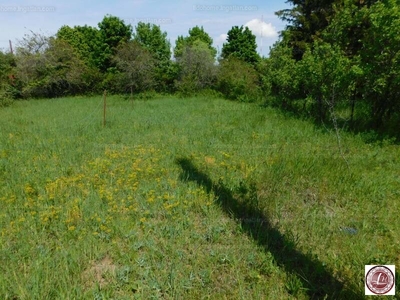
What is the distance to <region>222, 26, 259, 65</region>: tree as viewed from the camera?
2998cm

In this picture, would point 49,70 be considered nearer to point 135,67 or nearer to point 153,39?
point 135,67

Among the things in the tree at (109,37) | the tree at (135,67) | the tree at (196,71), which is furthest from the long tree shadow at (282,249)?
the tree at (109,37)

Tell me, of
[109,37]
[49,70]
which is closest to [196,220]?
[49,70]

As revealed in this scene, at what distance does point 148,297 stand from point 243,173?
2.69 meters

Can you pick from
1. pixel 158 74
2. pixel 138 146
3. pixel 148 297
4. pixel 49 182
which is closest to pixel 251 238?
pixel 148 297

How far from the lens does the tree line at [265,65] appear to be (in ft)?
20.7

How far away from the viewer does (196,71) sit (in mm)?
20656

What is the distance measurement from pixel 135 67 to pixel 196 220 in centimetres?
1835

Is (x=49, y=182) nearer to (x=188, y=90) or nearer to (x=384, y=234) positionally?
(x=384, y=234)

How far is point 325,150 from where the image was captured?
537 cm

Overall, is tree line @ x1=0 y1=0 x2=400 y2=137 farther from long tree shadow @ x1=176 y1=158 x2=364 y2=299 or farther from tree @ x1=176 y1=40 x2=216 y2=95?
long tree shadow @ x1=176 y1=158 x2=364 y2=299

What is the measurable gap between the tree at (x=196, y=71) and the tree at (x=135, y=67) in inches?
115

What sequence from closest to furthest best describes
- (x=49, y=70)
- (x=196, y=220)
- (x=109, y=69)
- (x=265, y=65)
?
(x=196, y=220) → (x=265, y=65) → (x=49, y=70) → (x=109, y=69)

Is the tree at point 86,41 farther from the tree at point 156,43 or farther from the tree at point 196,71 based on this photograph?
the tree at point 196,71
